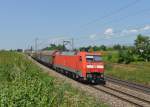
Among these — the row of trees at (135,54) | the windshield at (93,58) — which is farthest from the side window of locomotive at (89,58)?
the row of trees at (135,54)

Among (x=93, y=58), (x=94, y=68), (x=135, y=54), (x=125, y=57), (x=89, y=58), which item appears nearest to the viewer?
(x=94, y=68)

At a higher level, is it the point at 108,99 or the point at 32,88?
the point at 32,88

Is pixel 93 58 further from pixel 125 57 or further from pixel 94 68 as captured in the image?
pixel 125 57

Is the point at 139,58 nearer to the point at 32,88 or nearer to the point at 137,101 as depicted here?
the point at 137,101

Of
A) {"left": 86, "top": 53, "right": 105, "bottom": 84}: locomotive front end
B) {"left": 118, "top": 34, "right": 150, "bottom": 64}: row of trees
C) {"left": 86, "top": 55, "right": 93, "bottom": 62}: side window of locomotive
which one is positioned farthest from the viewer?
{"left": 118, "top": 34, "right": 150, "bottom": 64}: row of trees

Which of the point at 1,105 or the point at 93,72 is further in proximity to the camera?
the point at 93,72

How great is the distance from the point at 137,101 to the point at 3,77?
8320 mm

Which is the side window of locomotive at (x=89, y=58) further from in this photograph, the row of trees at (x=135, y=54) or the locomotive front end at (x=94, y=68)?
the row of trees at (x=135, y=54)

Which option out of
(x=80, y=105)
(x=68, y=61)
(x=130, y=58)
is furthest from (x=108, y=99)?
(x=130, y=58)

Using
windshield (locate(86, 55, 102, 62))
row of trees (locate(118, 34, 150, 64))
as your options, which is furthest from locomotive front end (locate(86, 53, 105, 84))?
row of trees (locate(118, 34, 150, 64))

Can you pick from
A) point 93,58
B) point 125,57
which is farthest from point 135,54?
point 93,58

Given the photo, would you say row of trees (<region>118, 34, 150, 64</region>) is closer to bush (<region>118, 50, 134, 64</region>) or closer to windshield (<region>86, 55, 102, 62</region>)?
bush (<region>118, 50, 134, 64</region>)

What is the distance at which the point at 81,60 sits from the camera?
33812mm

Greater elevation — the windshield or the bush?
the windshield
